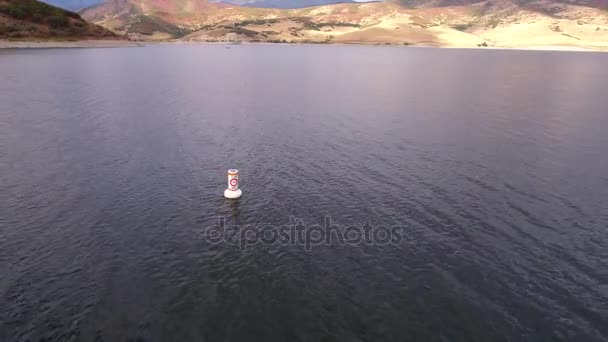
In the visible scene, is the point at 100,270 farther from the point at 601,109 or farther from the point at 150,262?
the point at 601,109

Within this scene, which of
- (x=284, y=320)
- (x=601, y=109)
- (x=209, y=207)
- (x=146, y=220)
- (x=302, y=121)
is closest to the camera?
(x=284, y=320)

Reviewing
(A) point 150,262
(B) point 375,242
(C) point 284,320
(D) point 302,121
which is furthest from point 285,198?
(D) point 302,121

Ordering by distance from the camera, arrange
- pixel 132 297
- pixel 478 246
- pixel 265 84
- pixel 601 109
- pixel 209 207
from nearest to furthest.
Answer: pixel 132 297 < pixel 478 246 < pixel 209 207 < pixel 601 109 < pixel 265 84

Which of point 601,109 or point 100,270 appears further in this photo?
point 601,109

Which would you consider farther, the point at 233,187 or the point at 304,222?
the point at 233,187

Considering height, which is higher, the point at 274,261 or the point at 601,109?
the point at 601,109

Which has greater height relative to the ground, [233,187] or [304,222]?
[233,187]

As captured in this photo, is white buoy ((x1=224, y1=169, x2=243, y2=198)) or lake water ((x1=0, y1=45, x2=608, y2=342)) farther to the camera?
white buoy ((x1=224, y1=169, x2=243, y2=198))

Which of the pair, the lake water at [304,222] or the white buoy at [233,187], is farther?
the white buoy at [233,187]
